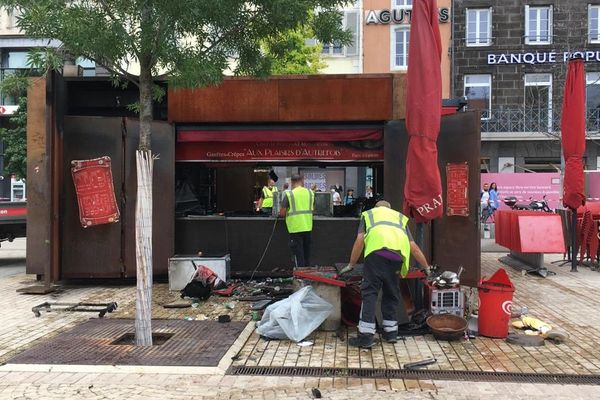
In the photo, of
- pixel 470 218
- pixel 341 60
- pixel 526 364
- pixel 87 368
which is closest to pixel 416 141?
pixel 470 218

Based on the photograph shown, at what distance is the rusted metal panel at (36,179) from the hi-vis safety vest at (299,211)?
4066mm

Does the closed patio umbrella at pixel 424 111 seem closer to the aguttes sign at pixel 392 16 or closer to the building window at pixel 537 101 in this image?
the aguttes sign at pixel 392 16

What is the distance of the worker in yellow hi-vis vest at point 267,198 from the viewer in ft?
37.4

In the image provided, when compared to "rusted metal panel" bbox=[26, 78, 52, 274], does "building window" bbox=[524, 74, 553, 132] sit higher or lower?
higher

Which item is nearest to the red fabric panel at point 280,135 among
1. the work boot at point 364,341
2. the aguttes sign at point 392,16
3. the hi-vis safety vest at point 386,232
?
the hi-vis safety vest at point 386,232

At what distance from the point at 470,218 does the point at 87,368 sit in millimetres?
5440

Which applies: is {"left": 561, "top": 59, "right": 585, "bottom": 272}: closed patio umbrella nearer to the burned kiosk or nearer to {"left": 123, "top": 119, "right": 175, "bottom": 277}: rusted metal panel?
the burned kiosk

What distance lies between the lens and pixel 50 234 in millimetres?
8555

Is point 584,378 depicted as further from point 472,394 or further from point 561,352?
point 472,394

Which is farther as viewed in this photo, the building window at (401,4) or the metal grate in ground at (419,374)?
the building window at (401,4)

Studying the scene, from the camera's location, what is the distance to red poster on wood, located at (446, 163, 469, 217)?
26.2 feet

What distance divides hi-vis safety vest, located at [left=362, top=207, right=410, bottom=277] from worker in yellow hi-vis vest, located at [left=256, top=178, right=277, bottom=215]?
16.8ft

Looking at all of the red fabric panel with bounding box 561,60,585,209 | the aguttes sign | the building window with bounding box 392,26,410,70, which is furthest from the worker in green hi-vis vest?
the aguttes sign

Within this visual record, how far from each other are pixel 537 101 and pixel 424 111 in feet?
75.5
